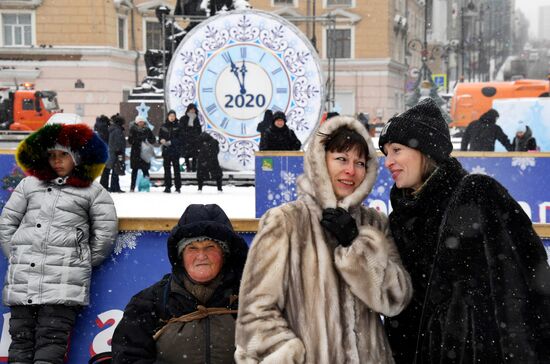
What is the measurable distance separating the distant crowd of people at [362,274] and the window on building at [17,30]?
3904cm

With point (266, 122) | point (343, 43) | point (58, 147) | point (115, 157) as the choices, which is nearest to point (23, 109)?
point (115, 157)

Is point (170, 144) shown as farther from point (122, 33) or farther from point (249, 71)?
point (122, 33)

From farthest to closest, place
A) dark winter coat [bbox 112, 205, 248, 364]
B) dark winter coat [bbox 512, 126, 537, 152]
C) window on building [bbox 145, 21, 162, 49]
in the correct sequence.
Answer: window on building [bbox 145, 21, 162, 49] < dark winter coat [bbox 512, 126, 537, 152] < dark winter coat [bbox 112, 205, 248, 364]

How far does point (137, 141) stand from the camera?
1432cm

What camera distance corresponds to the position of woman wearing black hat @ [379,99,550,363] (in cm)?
243

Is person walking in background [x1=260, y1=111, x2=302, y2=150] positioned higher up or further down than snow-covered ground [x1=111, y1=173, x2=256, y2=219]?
higher up

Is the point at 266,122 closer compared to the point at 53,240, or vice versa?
the point at 53,240

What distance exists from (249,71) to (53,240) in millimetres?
9858

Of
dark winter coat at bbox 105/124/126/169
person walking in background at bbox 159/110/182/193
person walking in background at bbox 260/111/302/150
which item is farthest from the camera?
dark winter coat at bbox 105/124/126/169

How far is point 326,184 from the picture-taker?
2568 mm

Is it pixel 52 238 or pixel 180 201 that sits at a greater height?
pixel 52 238

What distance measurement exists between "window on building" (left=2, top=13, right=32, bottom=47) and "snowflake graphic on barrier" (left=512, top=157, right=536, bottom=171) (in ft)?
118

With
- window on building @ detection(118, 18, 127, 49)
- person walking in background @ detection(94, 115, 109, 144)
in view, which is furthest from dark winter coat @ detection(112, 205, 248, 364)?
window on building @ detection(118, 18, 127, 49)

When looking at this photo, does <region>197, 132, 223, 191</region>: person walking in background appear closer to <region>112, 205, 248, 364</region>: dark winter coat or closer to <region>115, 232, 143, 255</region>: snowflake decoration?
<region>115, 232, 143, 255</region>: snowflake decoration
